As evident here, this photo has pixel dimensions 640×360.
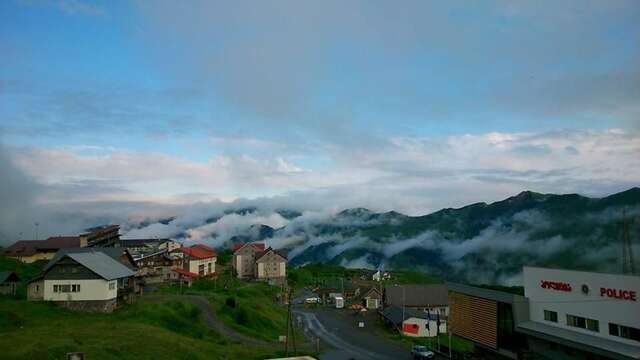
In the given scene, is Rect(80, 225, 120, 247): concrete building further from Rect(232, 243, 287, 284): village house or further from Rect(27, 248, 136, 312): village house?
Rect(27, 248, 136, 312): village house

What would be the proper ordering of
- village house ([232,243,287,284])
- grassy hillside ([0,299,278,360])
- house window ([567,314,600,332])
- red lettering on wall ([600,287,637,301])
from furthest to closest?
1. village house ([232,243,287,284])
2. house window ([567,314,600,332])
3. grassy hillside ([0,299,278,360])
4. red lettering on wall ([600,287,637,301])

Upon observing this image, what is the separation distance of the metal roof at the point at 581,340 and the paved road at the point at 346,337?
13380 millimetres

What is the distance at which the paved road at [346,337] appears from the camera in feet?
150

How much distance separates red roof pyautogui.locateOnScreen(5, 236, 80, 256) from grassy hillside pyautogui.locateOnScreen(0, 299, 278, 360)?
50.5 m

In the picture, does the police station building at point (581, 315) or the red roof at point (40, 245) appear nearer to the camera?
the police station building at point (581, 315)

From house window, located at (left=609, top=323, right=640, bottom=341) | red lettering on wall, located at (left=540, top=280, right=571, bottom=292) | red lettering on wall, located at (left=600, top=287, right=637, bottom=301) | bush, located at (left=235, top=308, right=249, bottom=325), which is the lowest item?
bush, located at (left=235, top=308, right=249, bottom=325)

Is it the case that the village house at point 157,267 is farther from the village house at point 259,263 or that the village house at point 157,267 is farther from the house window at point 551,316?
the house window at point 551,316

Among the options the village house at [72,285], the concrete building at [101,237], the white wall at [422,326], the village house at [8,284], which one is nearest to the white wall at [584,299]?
the white wall at [422,326]

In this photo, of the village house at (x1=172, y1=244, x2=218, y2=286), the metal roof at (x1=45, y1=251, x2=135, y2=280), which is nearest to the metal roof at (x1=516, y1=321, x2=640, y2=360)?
the metal roof at (x1=45, y1=251, x2=135, y2=280)

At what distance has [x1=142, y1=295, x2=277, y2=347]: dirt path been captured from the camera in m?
47.9

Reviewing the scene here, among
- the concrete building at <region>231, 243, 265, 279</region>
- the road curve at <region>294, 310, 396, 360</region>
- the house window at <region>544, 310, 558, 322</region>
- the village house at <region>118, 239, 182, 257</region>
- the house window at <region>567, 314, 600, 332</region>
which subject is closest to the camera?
the house window at <region>567, 314, 600, 332</region>

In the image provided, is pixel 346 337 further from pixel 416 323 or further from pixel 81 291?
pixel 81 291

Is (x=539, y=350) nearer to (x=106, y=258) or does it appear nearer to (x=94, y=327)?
(x=94, y=327)

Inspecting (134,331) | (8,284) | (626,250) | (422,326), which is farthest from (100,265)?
(626,250)
